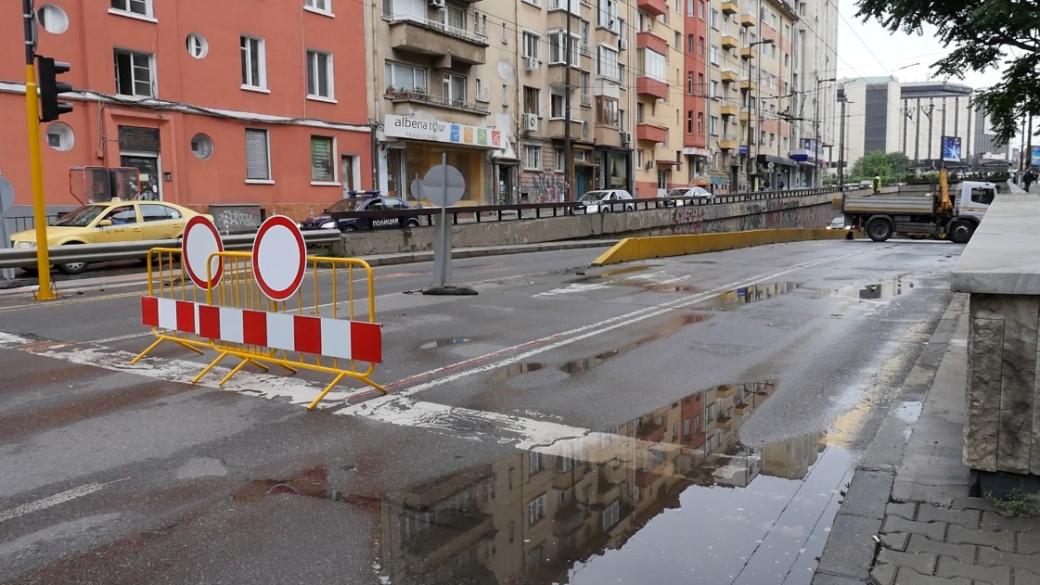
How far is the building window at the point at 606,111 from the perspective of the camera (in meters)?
48.0

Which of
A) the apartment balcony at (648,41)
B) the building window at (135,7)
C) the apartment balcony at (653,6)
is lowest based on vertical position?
the building window at (135,7)

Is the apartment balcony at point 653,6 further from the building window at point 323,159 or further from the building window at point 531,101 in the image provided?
the building window at point 323,159

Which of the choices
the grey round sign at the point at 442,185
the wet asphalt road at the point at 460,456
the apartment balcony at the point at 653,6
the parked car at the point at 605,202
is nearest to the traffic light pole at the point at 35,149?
the wet asphalt road at the point at 460,456

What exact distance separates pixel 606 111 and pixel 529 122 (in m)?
8.83

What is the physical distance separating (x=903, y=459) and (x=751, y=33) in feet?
250

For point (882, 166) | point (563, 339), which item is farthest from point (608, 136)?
point (882, 166)

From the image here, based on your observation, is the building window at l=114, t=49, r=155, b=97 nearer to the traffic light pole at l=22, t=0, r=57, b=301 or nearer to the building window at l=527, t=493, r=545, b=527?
the traffic light pole at l=22, t=0, r=57, b=301

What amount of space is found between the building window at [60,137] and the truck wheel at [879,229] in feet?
95.1

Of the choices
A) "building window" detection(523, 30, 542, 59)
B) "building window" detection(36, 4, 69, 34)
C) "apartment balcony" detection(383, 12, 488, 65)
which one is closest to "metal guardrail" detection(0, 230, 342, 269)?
"building window" detection(36, 4, 69, 34)

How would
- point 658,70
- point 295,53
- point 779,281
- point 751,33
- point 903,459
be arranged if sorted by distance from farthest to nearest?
point 751,33 → point 658,70 → point 295,53 → point 779,281 → point 903,459

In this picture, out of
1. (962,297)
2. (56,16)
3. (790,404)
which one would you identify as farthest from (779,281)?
(56,16)

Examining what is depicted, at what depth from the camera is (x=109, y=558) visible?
3.77 meters

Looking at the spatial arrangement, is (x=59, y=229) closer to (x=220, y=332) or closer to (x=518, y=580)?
(x=220, y=332)

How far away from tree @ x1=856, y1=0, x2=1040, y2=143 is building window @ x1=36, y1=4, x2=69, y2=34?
20.8m
